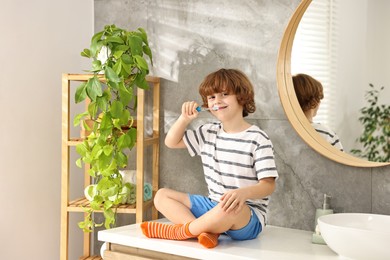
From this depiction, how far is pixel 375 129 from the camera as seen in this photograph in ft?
6.84

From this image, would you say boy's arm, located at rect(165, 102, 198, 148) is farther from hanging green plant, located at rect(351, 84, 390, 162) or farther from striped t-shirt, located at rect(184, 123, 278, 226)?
hanging green plant, located at rect(351, 84, 390, 162)

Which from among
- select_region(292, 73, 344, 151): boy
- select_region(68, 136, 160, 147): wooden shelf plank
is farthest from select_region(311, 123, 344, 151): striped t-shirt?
select_region(68, 136, 160, 147): wooden shelf plank

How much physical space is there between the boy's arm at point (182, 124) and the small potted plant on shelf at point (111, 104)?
0.18 meters

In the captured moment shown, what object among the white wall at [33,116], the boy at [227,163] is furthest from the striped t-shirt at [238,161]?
the white wall at [33,116]

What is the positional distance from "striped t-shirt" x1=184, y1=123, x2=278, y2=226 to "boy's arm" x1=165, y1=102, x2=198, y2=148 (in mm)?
110

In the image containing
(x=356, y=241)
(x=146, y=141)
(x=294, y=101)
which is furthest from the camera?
(x=146, y=141)

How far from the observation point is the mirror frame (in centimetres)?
Answer: 220

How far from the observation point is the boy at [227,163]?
2.04 meters

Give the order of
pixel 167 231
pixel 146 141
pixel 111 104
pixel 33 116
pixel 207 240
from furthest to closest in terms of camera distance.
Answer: pixel 33 116 < pixel 146 141 < pixel 111 104 < pixel 167 231 < pixel 207 240

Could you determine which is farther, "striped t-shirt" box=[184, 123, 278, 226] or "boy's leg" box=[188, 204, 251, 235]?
"striped t-shirt" box=[184, 123, 278, 226]

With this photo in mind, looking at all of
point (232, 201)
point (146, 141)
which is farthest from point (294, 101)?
point (146, 141)

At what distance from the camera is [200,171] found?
2.56 meters

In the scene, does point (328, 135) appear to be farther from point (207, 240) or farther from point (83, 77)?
point (83, 77)

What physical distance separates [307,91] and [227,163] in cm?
43
